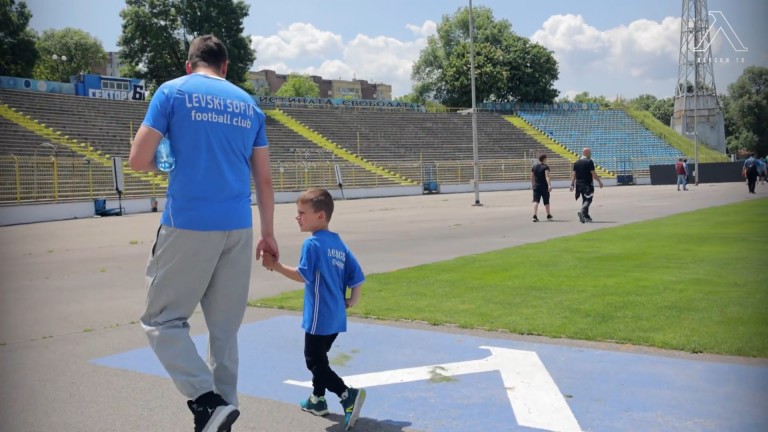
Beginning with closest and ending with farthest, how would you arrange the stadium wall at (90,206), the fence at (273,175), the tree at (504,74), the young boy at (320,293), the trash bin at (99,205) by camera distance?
the young boy at (320,293) → the stadium wall at (90,206) → the fence at (273,175) → the trash bin at (99,205) → the tree at (504,74)

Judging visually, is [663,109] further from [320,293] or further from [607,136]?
[320,293]

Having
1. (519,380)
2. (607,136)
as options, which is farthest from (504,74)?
(519,380)

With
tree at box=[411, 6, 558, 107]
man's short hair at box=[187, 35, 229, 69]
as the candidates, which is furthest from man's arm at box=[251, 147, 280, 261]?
tree at box=[411, 6, 558, 107]

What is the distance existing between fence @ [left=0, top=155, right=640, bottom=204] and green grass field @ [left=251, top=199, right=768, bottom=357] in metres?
9.65

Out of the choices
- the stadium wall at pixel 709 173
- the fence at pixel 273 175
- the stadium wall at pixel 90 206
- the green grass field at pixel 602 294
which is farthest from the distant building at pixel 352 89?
the green grass field at pixel 602 294

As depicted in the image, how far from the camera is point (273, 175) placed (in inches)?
1719

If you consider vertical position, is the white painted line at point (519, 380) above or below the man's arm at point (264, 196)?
below

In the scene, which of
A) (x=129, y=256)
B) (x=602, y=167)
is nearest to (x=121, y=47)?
(x=602, y=167)

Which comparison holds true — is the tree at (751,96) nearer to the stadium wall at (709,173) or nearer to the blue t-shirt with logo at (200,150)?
the blue t-shirt with logo at (200,150)

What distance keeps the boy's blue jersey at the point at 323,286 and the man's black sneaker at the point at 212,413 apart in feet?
2.53

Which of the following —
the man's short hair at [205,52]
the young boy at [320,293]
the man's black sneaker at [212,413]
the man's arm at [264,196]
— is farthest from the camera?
the young boy at [320,293]

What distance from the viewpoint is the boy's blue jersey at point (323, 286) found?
4055mm

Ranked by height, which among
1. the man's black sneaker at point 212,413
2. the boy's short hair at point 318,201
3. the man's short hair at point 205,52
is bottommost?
the man's black sneaker at point 212,413

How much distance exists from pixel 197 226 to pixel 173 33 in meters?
53.9
